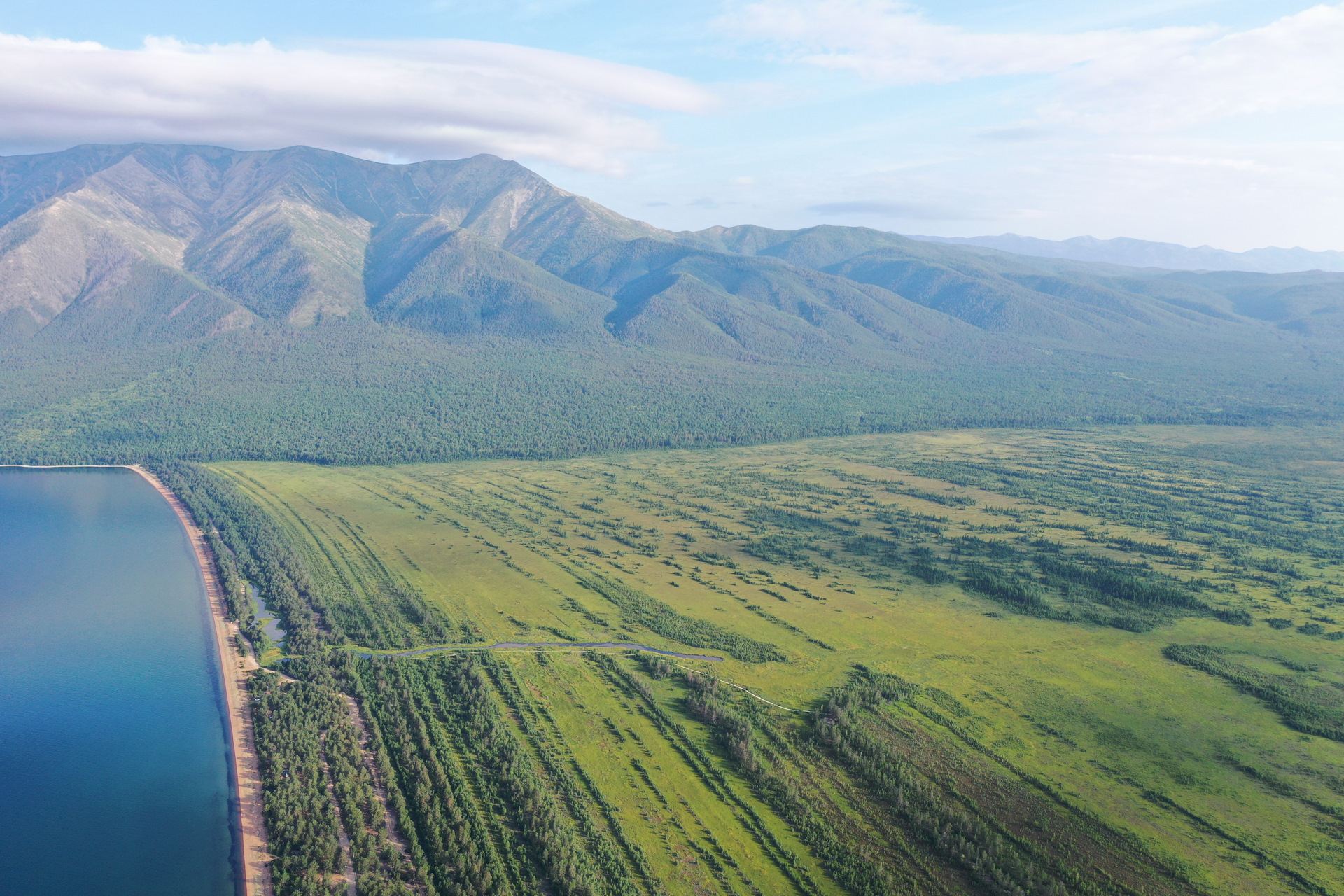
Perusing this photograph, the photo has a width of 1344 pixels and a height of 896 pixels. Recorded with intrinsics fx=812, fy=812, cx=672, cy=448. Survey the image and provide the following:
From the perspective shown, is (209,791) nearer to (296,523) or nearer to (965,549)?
(296,523)

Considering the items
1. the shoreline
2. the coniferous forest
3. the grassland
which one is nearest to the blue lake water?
the shoreline

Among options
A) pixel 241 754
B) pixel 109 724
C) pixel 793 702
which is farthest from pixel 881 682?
pixel 109 724

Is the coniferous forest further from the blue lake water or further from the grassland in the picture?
the blue lake water

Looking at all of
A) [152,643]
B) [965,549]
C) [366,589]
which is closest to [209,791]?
[152,643]

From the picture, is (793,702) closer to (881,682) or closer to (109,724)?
(881,682)

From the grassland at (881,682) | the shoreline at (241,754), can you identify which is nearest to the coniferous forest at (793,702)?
the grassland at (881,682)

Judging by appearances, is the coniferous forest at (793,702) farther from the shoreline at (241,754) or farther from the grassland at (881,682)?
the shoreline at (241,754)
